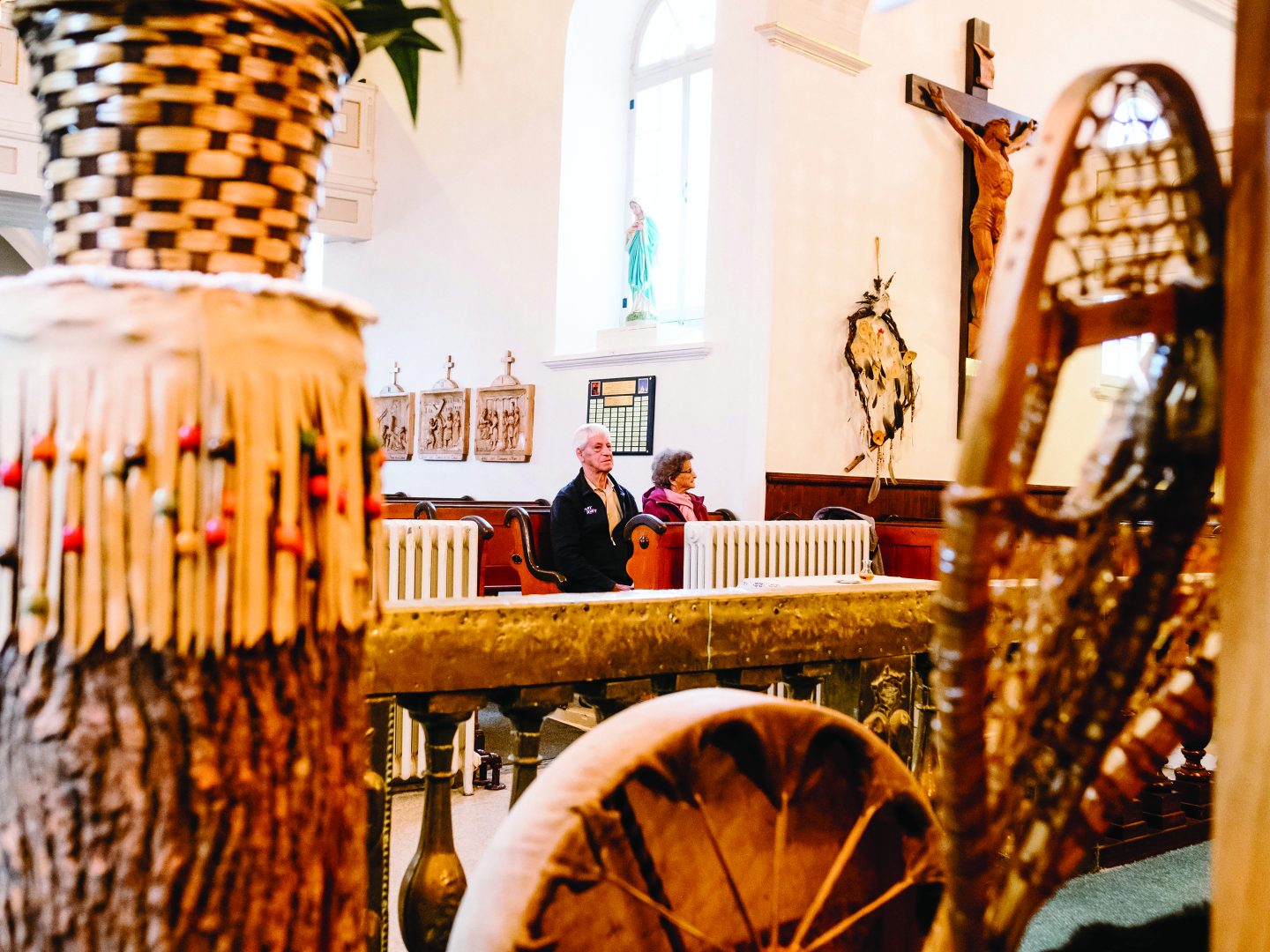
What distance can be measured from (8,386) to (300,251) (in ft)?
0.71

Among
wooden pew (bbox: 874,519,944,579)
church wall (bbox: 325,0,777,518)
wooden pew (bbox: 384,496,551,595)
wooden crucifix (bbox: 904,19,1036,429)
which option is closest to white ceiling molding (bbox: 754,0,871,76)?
church wall (bbox: 325,0,777,518)

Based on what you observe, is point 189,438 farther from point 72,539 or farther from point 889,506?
Answer: point 889,506

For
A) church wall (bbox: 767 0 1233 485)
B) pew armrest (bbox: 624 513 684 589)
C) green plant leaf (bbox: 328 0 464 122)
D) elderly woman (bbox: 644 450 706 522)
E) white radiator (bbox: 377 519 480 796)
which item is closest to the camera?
green plant leaf (bbox: 328 0 464 122)

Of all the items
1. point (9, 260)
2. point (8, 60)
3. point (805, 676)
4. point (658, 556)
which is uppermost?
point (8, 60)

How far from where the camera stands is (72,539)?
0.70 metres

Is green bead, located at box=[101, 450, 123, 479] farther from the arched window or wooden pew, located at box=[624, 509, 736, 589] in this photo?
the arched window

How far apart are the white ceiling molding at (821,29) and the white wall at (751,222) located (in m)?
0.10

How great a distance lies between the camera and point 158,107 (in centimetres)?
73

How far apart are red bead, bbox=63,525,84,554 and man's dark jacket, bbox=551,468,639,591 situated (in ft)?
15.0

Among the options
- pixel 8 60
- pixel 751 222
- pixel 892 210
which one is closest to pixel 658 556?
pixel 751 222

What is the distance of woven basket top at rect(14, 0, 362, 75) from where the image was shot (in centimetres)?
72

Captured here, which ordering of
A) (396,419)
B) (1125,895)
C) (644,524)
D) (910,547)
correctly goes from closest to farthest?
(1125,895) → (644,524) → (910,547) → (396,419)

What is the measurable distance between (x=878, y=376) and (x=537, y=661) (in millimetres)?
7283

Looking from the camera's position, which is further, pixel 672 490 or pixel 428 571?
pixel 672 490
